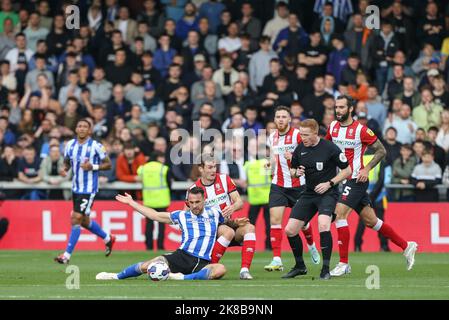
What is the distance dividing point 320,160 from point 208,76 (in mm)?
10483

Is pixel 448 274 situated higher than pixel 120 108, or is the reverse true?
pixel 120 108

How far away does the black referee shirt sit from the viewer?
1531 centimetres

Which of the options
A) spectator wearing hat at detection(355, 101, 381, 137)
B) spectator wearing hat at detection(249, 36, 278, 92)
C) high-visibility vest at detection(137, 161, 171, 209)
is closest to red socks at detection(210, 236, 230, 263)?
high-visibility vest at detection(137, 161, 171, 209)

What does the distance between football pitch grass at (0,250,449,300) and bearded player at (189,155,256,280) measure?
0.34 meters

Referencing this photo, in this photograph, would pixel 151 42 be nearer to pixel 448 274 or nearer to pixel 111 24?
pixel 111 24

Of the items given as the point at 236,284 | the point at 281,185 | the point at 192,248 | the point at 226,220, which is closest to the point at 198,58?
the point at 281,185

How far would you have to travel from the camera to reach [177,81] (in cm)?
2564

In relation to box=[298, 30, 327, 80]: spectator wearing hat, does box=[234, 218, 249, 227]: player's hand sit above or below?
below

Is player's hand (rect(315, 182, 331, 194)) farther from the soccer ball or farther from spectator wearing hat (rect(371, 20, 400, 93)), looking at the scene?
spectator wearing hat (rect(371, 20, 400, 93))

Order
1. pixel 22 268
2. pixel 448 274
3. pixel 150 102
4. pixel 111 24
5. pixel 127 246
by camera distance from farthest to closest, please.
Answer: pixel 111 24 < pixel 150 102 < pixel 127 246 < pixel 22 268 < pixel 448 274

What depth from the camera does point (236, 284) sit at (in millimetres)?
14078

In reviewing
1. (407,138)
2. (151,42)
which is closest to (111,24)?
(151,42)

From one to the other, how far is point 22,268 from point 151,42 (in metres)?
10.2

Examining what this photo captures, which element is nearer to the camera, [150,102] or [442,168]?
[442,168]
